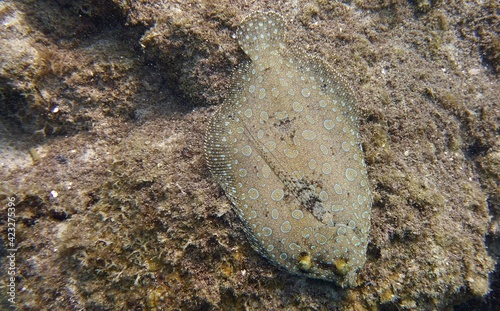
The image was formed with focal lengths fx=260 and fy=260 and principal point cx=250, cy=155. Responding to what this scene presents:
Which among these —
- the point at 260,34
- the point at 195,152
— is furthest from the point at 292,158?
the point at 260,34

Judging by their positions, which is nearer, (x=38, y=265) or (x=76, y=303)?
(x=76, y=303)

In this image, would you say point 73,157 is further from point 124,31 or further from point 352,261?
point 352,261

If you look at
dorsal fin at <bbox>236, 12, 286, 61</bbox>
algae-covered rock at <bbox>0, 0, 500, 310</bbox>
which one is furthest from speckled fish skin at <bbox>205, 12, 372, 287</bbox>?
algae-covered rock at <bbox>0, 0, 500, 310</bbox>

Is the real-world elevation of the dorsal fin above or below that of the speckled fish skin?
above

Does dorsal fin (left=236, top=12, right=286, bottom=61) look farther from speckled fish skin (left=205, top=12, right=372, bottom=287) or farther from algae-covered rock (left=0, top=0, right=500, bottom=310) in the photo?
algae-covered rock (left=0, top=0, right=500, bottom=310)

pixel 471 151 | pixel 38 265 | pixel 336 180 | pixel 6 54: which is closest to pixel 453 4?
pixel 471 151

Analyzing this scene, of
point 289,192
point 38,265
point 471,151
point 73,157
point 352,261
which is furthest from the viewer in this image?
point 471,151

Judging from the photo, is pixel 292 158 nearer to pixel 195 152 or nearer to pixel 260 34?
pixel 195 152
